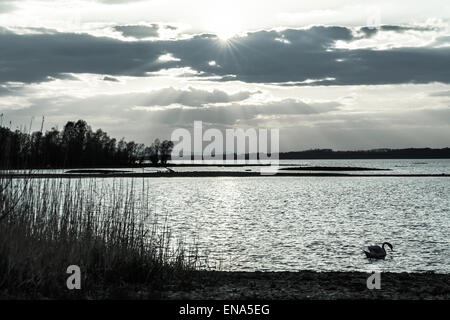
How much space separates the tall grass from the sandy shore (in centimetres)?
74

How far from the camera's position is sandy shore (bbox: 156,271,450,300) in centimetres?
1088

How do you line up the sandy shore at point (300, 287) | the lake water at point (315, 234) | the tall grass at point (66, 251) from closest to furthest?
the tall grass at point (66, 251) < the sandy shore at point (300, 287) < the lake water at point (315, 234)

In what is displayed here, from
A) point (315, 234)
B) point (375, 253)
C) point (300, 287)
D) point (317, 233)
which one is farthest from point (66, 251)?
point (317, 233)

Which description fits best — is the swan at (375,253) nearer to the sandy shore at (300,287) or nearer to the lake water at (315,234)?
the lake water at (315,234)

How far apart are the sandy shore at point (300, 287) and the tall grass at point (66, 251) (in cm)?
74

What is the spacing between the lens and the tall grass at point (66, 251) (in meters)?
10.2

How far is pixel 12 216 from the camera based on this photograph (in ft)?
38.2

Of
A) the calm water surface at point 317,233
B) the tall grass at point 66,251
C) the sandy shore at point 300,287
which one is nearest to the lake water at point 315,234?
the calm water surface at point 317,233

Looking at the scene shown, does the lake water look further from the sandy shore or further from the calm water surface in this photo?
the sandy shore

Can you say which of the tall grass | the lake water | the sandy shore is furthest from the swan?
the tall grass

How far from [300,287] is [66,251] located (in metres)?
5.14

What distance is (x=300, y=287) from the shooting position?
39.2ft
